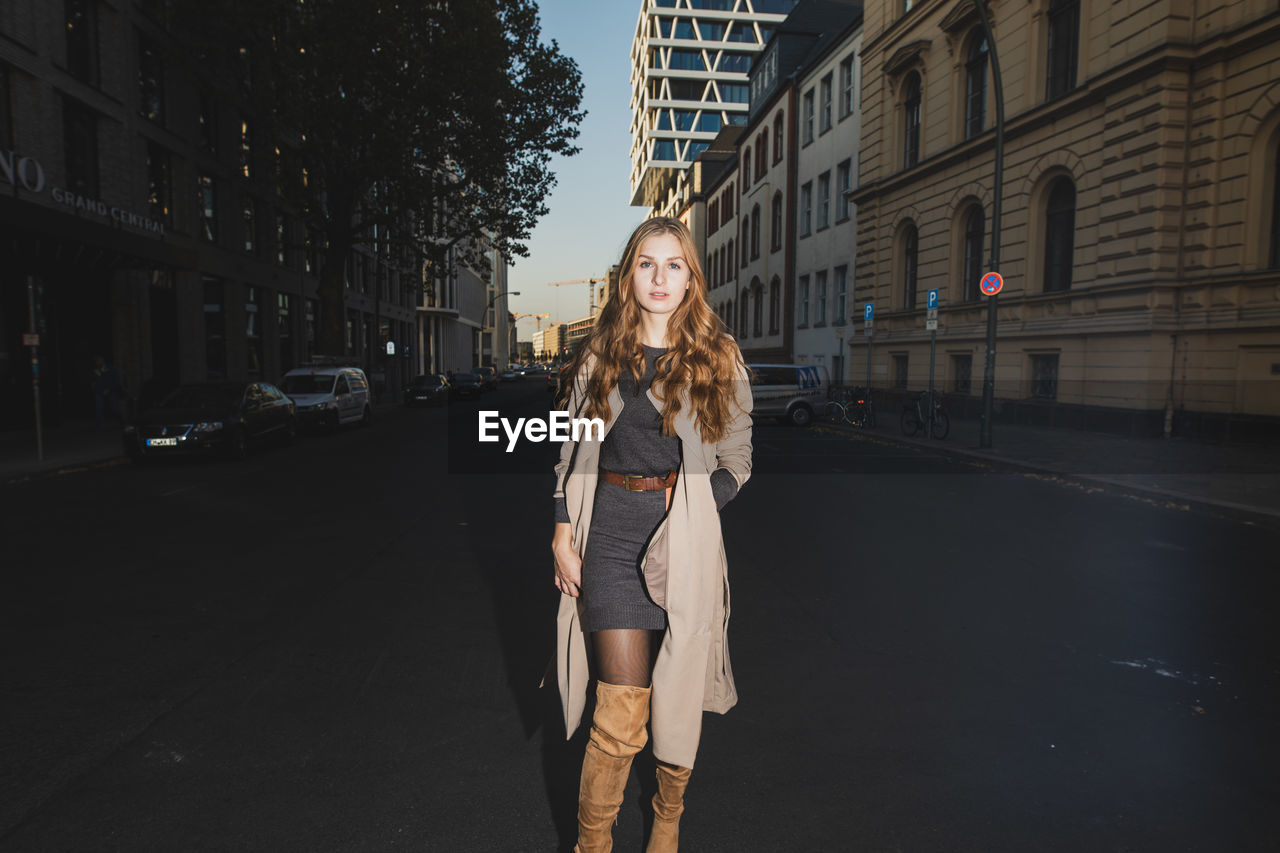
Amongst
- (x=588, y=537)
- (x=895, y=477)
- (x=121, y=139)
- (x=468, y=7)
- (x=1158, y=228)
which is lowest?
(x=895, y=477)

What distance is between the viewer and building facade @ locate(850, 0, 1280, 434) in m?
15.2

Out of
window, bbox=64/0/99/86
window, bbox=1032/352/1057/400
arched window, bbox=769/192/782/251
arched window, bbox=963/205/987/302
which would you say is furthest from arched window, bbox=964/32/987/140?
window, bbox=64/0/99/86

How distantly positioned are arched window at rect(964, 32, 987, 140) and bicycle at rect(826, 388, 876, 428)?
8272mm

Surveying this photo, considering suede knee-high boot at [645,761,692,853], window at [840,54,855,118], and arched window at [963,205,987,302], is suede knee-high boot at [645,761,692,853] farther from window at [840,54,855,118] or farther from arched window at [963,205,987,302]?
window at [840,54,855,118]

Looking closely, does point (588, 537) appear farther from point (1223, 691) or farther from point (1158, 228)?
point (1158, 228)

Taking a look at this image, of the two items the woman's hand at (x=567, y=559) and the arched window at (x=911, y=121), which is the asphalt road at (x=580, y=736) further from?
the arched window at (x=911, y=121)

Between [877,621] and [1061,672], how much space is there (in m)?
1.07

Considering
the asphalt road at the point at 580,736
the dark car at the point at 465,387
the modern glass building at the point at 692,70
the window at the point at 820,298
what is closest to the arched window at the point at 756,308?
the window at the point at 820,298

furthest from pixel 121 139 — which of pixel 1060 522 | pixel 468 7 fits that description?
pixel 1060 522

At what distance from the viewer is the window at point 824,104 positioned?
33844mm

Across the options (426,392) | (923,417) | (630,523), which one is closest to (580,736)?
(630,523)

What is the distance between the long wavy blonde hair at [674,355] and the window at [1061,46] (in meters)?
20.7

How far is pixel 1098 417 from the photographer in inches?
705

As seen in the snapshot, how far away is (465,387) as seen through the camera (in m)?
40.4
